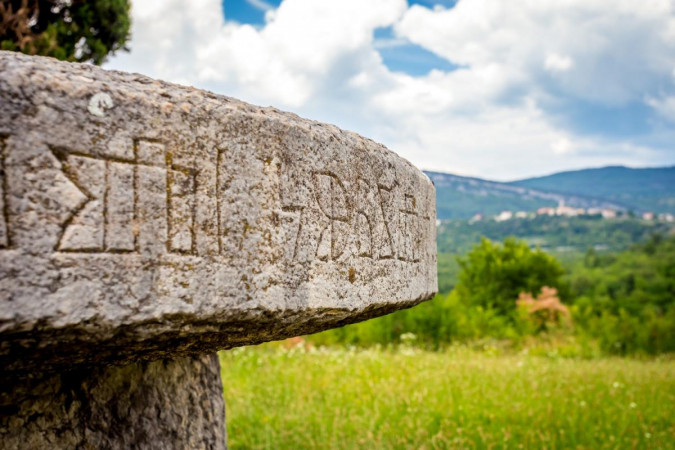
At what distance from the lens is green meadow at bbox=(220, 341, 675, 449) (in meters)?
4.08

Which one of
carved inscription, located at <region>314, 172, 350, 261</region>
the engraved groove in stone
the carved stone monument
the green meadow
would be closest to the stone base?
the carved stone monument

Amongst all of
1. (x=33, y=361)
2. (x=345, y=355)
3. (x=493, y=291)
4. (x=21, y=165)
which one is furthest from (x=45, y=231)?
(x=493, y=291)

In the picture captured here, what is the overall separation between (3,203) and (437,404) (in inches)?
171

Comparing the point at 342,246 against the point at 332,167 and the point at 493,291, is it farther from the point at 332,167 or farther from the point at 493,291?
the point at 493,291

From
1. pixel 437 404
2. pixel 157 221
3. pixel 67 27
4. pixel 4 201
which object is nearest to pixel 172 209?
pixel 157 221

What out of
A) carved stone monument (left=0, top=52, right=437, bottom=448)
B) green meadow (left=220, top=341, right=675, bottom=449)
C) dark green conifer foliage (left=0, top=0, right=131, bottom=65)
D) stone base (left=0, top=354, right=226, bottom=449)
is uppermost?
dark green conifer foliage (left=0, top=0, right=131, bottom=65)

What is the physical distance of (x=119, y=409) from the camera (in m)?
1.86

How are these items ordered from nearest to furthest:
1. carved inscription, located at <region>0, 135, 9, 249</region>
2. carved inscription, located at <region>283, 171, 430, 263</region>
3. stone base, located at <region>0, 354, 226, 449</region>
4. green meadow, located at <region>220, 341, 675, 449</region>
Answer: carved inscription, located at <region>0, 135, 9, 249</region> → carved inscription, located at <region>283, 171, 430, 263</region> → stone base, located at <region>0, 354, 226, 449</region> → green meadow, located at <region>220, 341, 675, 449</region>

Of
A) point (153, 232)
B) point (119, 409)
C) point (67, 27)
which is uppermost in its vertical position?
point (67, 27)

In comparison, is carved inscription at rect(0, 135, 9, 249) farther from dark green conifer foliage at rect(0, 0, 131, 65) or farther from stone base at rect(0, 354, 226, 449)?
dark green conifer foliage at rect(0, 0, 131, 65)

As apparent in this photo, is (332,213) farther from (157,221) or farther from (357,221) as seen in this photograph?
(157,221)

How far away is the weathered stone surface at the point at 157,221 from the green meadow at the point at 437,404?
263cm

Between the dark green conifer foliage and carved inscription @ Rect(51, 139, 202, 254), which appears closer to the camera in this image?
carved inscription @ Rect(51, 139, 202, 254)

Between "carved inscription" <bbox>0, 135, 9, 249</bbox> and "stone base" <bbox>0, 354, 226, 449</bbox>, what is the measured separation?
0.72m
